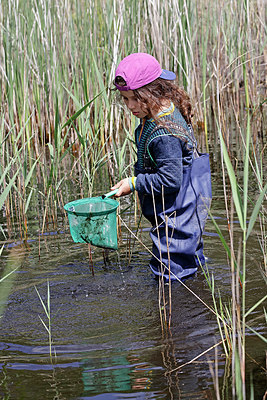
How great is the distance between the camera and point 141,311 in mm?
2531

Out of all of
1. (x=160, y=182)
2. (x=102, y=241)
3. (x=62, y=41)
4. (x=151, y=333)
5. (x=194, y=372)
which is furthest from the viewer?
Result: (x=62, y=41)

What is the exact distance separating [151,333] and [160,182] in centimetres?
65

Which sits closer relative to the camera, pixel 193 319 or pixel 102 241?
pixel 193 319

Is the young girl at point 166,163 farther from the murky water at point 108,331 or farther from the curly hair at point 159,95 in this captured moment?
the murky water at point 108,331

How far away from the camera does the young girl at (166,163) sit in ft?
8.09

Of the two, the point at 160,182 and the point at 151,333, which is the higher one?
the point at 160,182

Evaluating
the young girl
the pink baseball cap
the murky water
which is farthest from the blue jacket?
the murky water

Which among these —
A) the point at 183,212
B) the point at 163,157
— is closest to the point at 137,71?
the point at 163,157

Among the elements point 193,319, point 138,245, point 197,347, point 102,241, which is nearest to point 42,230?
point 138,245

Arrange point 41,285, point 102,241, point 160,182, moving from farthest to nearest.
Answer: point 41,285
point 102,241
point 160,182

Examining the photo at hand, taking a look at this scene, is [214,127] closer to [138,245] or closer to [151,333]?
[138,245]

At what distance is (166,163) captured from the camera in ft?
8.08

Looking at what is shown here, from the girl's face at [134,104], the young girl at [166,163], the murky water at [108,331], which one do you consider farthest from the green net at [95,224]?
the girl's face at [134,104]

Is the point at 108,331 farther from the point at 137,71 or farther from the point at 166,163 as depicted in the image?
the point at 137,71
